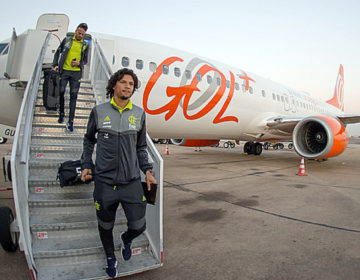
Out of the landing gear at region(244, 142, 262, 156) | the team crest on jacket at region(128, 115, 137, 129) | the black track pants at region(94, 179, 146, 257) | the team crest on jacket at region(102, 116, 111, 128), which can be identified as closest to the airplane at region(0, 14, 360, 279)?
the black track pants at region(94, 179, 146, 257)

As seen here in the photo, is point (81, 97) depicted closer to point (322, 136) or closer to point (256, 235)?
point (256, 235)

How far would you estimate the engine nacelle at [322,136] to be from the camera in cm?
805

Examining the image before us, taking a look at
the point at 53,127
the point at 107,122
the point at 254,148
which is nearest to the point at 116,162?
the point at 107,122

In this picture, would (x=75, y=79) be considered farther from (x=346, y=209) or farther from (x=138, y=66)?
(x=346, y=209)

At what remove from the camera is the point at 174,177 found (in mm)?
6910

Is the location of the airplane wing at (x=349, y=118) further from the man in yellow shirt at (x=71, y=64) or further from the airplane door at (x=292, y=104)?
the man in yellow shirt at (x=71, y=64)

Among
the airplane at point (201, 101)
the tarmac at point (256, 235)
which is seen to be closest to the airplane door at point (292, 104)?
the airplane at point (201, 101)

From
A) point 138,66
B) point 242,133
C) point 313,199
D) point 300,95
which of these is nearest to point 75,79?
point 138,66

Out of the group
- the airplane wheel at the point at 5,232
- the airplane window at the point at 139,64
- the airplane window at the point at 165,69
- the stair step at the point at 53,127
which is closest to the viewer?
the airplane wheel at the point at 5,232

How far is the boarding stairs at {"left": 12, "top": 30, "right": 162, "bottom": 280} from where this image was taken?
209 cm

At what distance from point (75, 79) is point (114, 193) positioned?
9.42ft

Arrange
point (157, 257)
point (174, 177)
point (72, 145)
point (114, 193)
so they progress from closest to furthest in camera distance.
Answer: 1. point (114, 193)
2. point (157, 257)
3. point (72, 145)
4. point (174, 177)

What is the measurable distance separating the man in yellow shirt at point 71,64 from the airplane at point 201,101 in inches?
50.9

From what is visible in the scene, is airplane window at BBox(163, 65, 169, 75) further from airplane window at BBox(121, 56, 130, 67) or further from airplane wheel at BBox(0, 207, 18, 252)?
airplane wheel at BBox(0, 207, 18, 252)
